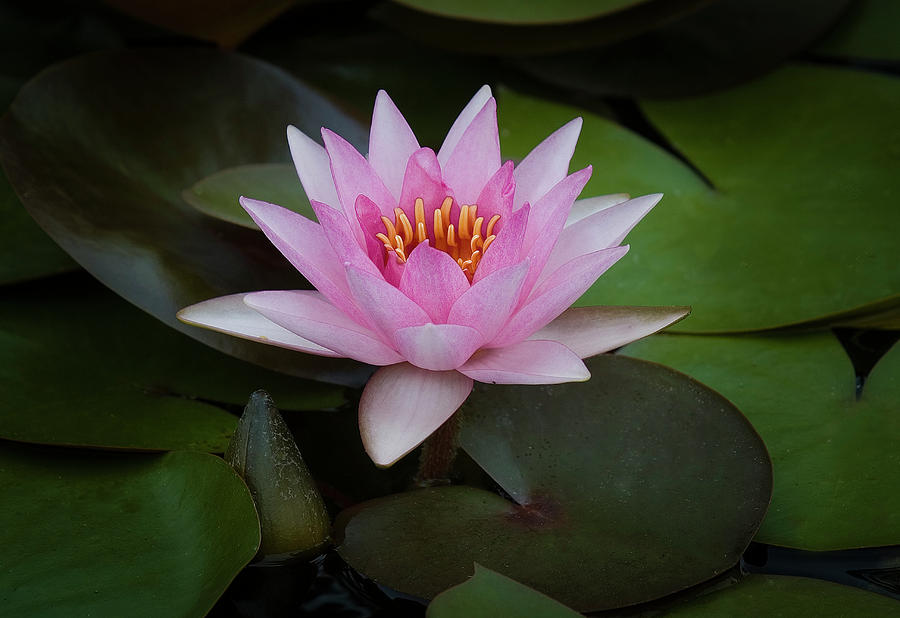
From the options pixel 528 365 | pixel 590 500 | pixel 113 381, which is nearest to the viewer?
pixel 528 365

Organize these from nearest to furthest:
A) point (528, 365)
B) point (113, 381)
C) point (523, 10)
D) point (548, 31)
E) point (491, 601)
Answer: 1. point (491, 601)
2. point (528, 365)
3. point (113, 381)
4. point (523, 10)
5. point (548, 31)

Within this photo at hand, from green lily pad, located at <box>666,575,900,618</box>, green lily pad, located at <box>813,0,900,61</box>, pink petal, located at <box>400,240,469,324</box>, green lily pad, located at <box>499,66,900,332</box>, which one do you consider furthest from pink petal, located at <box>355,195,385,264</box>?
green lily pad, located at <box>813,0,900,61</box>

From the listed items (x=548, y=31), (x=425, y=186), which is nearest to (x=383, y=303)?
(x=425, y=186)

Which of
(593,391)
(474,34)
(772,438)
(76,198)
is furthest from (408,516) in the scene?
(474,34)

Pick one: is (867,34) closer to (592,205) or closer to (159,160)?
(592,205)

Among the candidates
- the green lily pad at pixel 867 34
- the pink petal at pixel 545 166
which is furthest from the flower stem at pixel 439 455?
the green lily pad at pixel 867 34

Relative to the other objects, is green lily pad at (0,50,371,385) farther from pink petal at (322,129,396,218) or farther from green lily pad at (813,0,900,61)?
green lily pad at (813,0,900,61)
